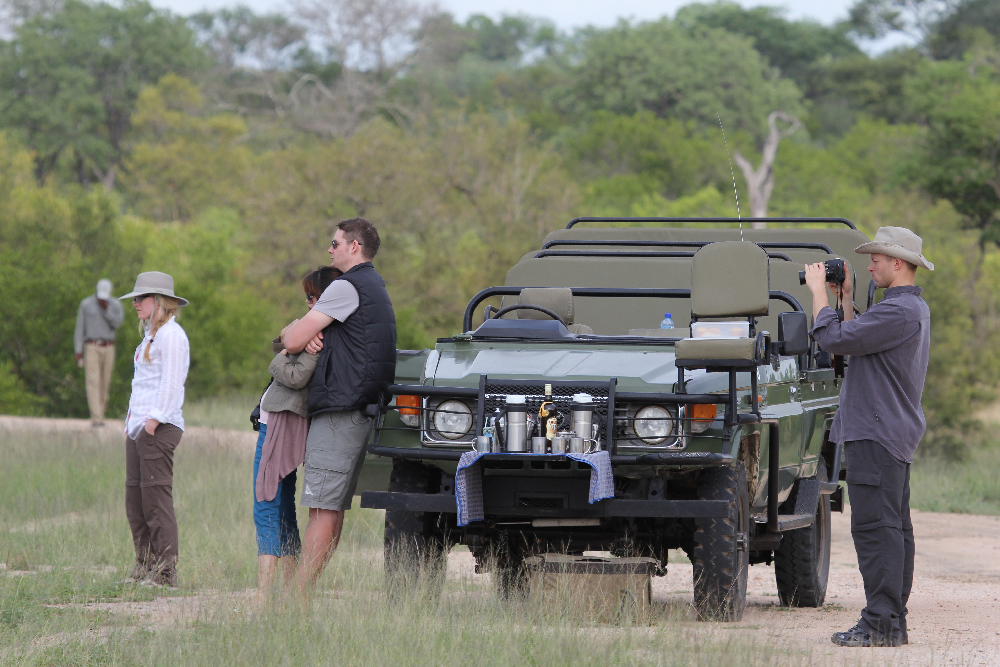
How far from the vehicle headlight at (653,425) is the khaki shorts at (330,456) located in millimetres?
1314

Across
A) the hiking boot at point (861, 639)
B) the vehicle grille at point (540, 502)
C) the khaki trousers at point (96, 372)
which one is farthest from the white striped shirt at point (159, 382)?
the khaki trousers at point (96, 372)

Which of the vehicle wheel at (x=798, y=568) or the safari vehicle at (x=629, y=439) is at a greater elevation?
the safari vehicle at (x=629, y=439)

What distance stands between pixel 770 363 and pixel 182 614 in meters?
3.14

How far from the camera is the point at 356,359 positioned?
659 centimetres

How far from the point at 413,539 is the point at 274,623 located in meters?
1.15

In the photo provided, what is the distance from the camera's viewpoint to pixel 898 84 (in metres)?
58.2

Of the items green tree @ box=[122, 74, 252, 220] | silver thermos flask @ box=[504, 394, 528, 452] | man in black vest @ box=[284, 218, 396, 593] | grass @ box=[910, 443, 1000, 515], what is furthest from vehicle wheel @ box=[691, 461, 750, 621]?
green tree @ box=[122, 74, 252, 220]

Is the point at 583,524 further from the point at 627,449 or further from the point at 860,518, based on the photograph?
the point at 860,518

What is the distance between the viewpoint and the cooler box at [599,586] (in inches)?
253

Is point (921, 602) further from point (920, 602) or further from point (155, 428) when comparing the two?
point (155, 428)

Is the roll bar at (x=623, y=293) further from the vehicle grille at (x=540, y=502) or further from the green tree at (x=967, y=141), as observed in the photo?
the green tree at (x=967, y=141)

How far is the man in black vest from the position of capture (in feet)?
21.6

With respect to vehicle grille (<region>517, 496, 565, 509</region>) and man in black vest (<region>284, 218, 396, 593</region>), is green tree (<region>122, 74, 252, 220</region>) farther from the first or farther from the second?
vehicle grille (<region>517, 496, 565, 509</region>)

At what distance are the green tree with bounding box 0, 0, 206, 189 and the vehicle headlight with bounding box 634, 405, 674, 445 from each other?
164 ft
